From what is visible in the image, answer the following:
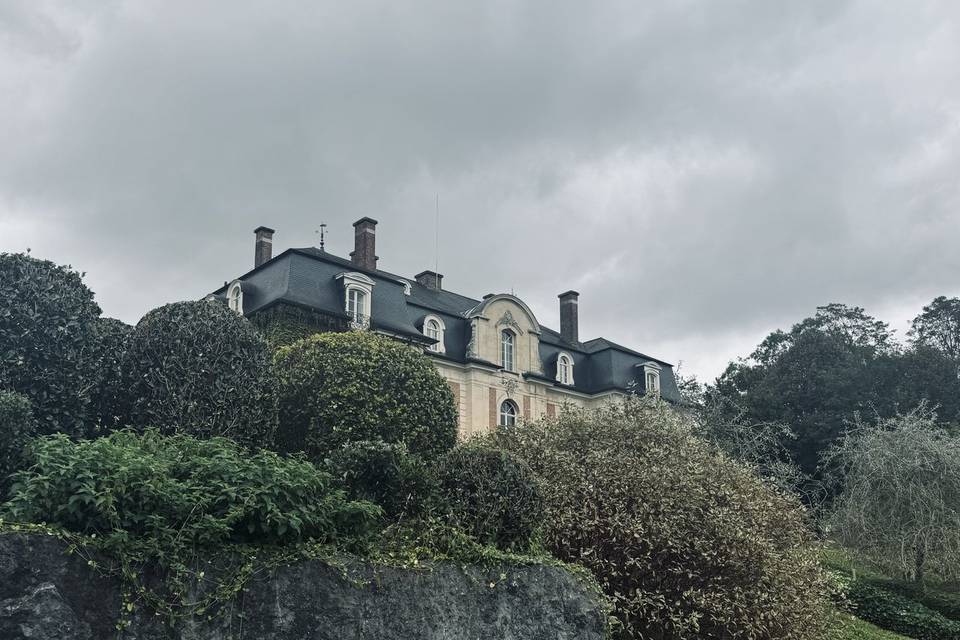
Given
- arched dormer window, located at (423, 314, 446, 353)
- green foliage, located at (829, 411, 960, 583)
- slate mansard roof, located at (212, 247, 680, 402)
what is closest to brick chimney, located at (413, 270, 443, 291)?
slate mansard roof, located at (212, 247, 680, 402)

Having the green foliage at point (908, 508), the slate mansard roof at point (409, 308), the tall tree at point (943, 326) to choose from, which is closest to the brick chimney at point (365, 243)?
the slate mansard roof at point (409, 308)

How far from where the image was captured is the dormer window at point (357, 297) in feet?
84.0

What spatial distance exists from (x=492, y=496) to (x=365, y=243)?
21395mm

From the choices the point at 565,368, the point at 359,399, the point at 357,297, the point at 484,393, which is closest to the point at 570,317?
the point at 565,368

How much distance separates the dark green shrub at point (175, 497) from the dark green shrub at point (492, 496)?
71.4 inches

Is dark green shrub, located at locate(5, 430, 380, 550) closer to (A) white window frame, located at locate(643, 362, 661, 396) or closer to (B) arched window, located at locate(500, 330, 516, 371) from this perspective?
(B) arched window, located at locate(500, 330, 516, 371)

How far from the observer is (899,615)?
58.4ft

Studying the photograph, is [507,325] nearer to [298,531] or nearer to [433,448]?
[433,448]

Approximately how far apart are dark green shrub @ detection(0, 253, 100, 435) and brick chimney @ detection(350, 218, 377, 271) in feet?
64.6

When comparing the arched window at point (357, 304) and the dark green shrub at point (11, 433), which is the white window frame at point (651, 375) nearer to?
the arched window at point (357, 304)

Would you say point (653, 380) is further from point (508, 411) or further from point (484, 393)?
point (484, 393)

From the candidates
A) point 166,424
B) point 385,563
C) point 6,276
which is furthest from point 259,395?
point 385,563

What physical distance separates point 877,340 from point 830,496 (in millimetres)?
14271

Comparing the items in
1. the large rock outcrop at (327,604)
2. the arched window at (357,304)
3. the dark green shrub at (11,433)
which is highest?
the arched window at (357,304)
